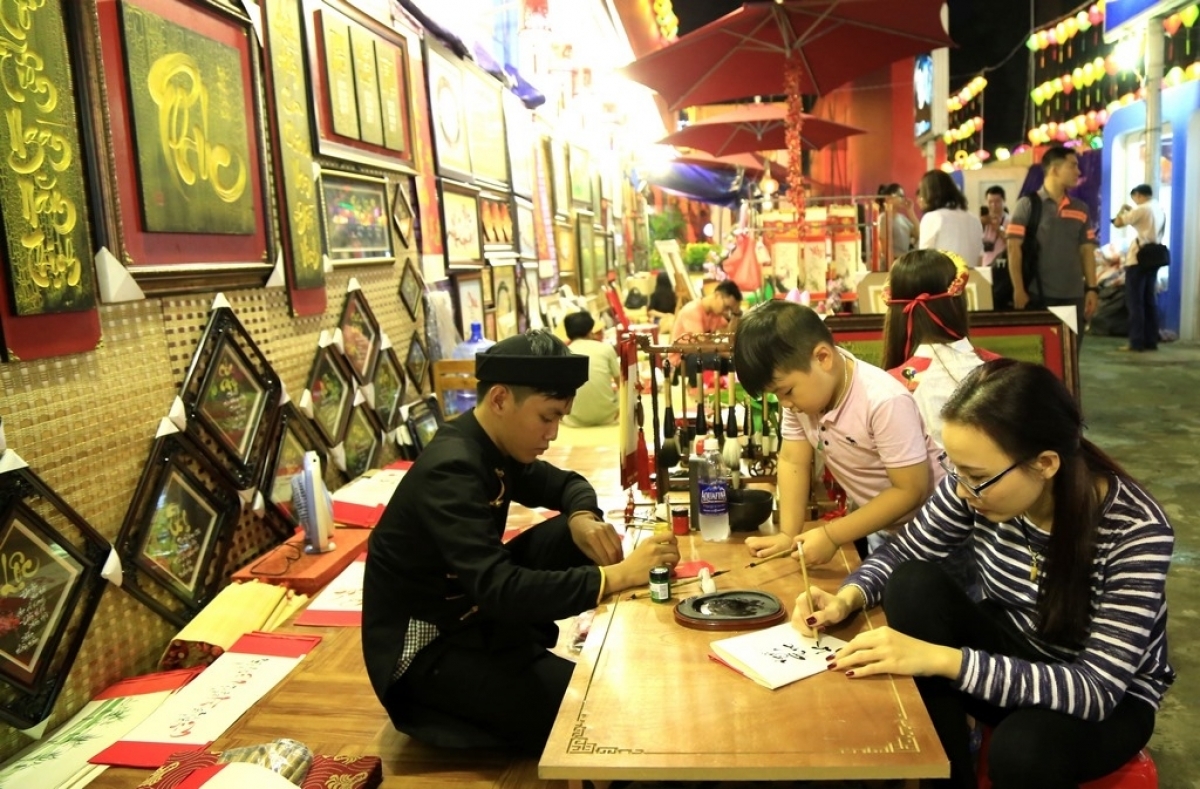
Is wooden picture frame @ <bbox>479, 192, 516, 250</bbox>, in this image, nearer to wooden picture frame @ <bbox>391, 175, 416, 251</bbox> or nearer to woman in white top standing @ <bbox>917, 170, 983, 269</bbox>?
wooden picture frame @ <bbox>391, 175, 416, 251</bbox>

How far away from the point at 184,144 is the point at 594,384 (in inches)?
137

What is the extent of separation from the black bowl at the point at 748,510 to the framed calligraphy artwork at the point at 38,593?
1.98 meters

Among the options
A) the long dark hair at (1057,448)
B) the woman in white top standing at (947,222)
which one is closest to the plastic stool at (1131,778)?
the long dark hair at (1057,448)

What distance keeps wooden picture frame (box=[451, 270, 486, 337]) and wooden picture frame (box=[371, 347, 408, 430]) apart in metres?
1.33

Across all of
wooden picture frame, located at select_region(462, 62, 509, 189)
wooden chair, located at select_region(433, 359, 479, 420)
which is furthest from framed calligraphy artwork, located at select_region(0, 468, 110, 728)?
wooden picture frame, located at select_region(462, 62, 509, 189)

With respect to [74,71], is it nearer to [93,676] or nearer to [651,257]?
[93,676]

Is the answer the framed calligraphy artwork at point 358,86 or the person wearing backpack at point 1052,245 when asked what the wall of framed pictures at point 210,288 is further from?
the person wearing backpack at point 1052,245

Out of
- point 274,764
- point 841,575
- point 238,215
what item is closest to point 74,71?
point 238,215

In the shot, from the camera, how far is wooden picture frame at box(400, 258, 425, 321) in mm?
→ 5582

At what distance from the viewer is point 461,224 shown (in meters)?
6.71

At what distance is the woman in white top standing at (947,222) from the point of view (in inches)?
243

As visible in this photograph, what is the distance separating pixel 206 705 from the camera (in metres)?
2.75

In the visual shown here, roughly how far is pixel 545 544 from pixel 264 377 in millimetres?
1762

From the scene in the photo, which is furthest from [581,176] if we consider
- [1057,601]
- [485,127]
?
[1057,601]
